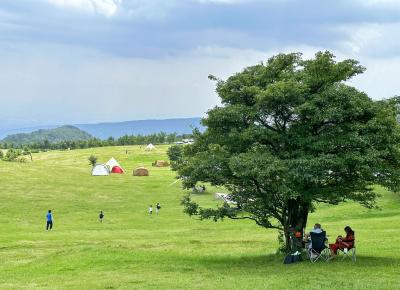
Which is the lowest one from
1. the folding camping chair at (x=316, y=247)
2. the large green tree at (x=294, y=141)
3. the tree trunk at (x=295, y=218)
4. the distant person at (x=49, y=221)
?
the distant person at (x=49, y=221)

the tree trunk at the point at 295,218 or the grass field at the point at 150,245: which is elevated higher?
the tree trunk at the point at 295,218

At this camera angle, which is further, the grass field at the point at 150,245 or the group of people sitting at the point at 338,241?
the group of people sitting at the point at 338,241

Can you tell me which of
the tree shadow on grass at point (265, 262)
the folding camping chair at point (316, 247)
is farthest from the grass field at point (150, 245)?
the folding camping chair at point (316, 247)

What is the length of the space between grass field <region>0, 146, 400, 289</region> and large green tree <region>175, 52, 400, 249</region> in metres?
3.11

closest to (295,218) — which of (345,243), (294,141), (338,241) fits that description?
(338,241)

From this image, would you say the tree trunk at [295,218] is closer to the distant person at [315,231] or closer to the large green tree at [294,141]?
the large green tree at [294,141]

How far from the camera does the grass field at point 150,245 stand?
69.1 feet

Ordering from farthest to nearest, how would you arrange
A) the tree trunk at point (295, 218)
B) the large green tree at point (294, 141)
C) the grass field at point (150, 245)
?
1. the tree trunk at point (295, 218)
2. the large green tree at point (294, 141)
3. the grass field at point (150, 245)

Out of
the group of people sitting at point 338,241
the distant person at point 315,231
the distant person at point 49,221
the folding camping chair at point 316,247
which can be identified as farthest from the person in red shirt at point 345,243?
the distant person at point 49,221

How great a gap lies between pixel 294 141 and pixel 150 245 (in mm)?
14588

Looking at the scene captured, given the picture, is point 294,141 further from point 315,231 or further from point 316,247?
point 316,247

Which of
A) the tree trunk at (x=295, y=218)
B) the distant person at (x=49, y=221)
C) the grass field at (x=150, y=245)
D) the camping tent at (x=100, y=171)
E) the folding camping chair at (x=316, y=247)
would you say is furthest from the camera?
Result: the camping tent at (x=100, y=171)

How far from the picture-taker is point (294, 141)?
24.3 m

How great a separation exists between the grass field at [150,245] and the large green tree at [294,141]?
311cm
